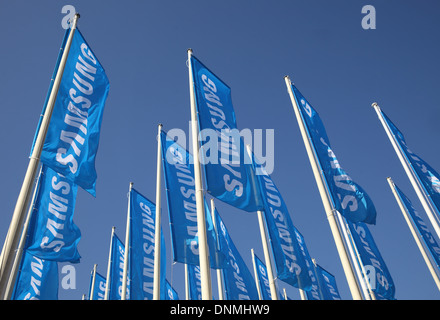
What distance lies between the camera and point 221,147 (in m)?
8.89

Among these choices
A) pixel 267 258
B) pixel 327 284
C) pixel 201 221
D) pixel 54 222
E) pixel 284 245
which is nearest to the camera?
pixel 201 221

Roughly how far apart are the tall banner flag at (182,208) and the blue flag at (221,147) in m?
2.32

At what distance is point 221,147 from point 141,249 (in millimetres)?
6346

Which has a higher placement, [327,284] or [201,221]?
[327,284]

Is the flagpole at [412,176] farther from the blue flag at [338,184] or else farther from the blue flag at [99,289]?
the blue flag at [99,289]

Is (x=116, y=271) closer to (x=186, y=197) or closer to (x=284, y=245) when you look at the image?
(x=186, y=197)

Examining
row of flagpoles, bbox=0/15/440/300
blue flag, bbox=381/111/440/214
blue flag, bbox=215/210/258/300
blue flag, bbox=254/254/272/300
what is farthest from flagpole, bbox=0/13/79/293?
blue flag, bbox=254/254/272/300

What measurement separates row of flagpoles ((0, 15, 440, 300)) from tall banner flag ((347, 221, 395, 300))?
0.05 meters

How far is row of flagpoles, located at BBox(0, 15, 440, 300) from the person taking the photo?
25.0ft

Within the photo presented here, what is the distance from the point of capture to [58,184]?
9.34 metres

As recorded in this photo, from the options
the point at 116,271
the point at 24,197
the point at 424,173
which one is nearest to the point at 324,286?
the point at 424,173

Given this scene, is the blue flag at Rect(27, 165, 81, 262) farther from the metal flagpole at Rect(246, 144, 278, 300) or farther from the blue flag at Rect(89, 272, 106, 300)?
the blue flag at Rect(89, 272, 106, 300)
